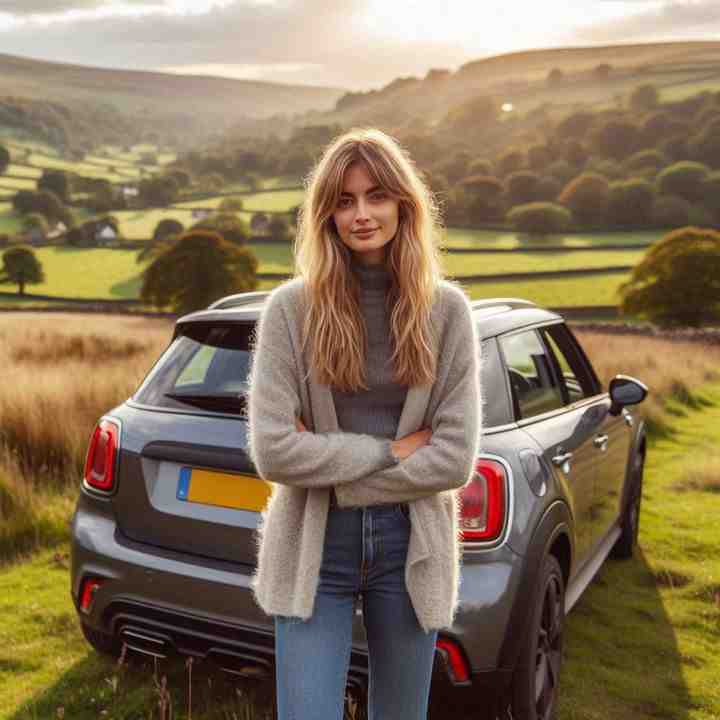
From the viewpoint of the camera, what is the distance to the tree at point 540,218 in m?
78.8

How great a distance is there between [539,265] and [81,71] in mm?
154511

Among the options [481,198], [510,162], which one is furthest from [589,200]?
[510,162]

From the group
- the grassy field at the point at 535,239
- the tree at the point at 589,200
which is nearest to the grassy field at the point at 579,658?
the grassy field at the point at 535,239

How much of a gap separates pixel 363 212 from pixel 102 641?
9.04 feet

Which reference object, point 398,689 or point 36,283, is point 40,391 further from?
point 36,283

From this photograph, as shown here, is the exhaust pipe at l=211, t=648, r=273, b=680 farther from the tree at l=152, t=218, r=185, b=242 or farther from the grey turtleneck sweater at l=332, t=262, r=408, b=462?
the tree at l=152, t=218, r=185, b=242

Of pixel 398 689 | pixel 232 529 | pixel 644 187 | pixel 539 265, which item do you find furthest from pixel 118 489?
pixel 644 187

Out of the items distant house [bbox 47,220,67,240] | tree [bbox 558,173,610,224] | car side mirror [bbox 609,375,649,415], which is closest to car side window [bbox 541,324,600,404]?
car side mirror [bbox 609,375,649,415]

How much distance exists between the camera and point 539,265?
2507 inches

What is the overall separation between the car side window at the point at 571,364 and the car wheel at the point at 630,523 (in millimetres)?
1066

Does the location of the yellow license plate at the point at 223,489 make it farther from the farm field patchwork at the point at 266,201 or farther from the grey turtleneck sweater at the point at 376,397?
the farm field patchwork at the point at 266,201

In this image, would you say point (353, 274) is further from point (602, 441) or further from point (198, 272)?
point (198, 272)

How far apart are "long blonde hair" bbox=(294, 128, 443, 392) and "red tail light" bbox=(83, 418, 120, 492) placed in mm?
1607

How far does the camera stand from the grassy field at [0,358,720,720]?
3.76 metres
